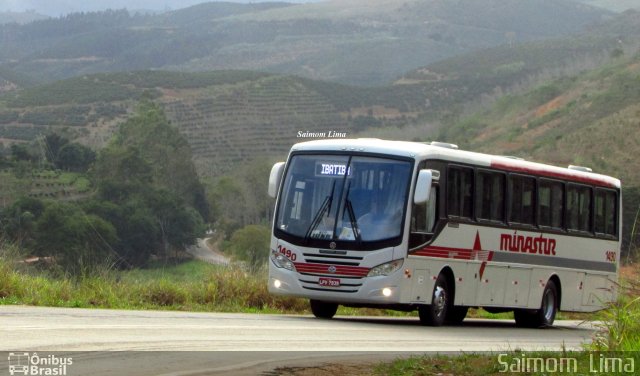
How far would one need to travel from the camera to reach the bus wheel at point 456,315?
74.3 ft

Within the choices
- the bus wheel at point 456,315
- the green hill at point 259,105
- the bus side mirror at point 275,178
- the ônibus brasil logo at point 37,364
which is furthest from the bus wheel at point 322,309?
the green hill at point 259,105

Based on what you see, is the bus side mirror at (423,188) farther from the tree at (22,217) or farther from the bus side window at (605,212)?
the tree at (22,217)

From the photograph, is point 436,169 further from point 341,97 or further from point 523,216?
point 341,97

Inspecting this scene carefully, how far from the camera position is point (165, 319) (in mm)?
16391

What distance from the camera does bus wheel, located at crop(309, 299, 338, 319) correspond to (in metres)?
21.0

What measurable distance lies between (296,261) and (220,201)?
74453 millimetres

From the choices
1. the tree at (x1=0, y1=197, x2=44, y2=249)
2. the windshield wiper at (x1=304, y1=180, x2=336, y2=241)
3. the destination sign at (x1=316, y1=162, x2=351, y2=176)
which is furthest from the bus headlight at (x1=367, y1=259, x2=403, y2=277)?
the tree at (x1=0, y1=197, x2=44, y2=249)

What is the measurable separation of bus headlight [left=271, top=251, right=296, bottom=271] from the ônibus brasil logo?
29.5 ft

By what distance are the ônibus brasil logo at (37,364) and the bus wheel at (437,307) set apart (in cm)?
1001

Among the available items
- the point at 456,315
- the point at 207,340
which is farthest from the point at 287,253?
the point at 207,340

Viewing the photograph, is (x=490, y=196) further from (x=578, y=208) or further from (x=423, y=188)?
(x=578, y=208)

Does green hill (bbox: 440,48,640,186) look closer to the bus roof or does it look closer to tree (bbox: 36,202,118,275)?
tree (bbox: 36,202,118,275)

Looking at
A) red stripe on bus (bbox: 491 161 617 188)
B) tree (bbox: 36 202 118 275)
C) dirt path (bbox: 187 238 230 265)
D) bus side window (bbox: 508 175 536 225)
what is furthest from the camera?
dirt path (bbox: 187 238 230 265)

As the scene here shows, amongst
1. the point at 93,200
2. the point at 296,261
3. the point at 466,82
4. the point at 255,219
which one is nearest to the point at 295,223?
the point at 296,261
